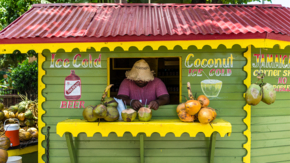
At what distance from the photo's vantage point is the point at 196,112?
3518mm

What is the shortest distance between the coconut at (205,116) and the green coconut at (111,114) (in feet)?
4.46

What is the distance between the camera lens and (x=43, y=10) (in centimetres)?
473

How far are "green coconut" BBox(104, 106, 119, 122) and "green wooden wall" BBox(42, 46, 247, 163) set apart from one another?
1.93ft

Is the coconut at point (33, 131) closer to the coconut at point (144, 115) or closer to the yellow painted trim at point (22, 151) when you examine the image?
the yellow painted trim at point (22, 151)

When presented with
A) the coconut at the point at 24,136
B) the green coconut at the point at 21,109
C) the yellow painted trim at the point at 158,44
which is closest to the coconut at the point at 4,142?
the coconut at the point at 24,136

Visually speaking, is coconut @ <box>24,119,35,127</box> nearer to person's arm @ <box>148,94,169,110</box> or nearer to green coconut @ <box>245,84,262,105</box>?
person's arm @ <box>148,94,169,110</box>

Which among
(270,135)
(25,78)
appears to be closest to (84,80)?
(270,135)

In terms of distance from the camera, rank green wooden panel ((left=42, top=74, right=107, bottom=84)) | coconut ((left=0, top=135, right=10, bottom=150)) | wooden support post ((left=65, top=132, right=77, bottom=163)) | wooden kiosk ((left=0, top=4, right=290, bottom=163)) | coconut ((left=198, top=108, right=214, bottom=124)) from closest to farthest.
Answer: coconut ((left=198, top=108, right=214, bottom=124)) → wooden support post ((left=65, top=132, right=77, bottom=163)) → coconut ((left=0, top=135, right=10, bottom=150)) → wooden kiosk ((left=0, top=4, right=290, bottom=163)) → green wooden panel ((left=42, top=74, right=107, bottom=84))

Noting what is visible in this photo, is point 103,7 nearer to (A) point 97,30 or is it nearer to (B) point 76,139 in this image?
(A) point 97,30

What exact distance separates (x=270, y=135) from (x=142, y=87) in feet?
8.82

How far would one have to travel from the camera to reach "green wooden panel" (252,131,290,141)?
4277 mm

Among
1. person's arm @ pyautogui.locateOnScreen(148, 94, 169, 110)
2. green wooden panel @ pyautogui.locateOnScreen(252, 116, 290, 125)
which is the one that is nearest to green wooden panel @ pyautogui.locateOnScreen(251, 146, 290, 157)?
green wooden panel @ pyautogui.locateOnScreen(252, 116, 290, 125)

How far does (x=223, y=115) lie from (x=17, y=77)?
32.5 feet

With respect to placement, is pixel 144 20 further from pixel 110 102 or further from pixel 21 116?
pixel 21 116
